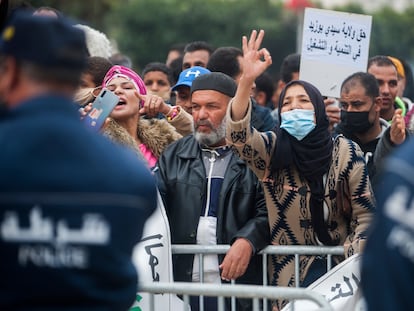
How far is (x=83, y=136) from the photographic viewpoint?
3904 millimetres

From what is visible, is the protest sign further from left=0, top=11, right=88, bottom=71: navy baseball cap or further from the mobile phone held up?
left=0, top=11, right=88, bottom=71: navy baseball cap

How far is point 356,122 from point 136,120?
67.3 inches

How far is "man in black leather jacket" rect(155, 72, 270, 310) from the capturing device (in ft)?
23.3

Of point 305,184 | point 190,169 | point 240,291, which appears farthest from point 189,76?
point 240,291

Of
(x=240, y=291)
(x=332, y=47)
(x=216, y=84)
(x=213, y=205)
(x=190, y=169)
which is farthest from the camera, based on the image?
(x=332, y=47)

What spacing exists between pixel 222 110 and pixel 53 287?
13.0ft

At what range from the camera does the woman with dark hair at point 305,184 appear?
279 inches

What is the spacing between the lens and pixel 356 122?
8.54 metres

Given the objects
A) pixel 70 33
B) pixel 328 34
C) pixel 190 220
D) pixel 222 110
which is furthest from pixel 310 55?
pixel 70 33

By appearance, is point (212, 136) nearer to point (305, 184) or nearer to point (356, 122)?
point (305, 184)

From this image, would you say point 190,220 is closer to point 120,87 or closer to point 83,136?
point 120,87

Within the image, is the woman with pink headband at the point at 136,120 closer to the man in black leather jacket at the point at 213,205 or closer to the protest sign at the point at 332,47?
the man in black leather jacket at the point at 213,205

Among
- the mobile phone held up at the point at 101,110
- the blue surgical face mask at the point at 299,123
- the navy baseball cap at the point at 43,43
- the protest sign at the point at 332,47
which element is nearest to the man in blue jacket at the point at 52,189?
the navy baseball cap at the point at 43,43

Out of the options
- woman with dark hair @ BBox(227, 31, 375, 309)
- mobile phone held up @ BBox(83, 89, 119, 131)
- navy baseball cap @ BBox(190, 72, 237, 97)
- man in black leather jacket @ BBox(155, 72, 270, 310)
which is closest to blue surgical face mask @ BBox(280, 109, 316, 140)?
woman with dark hair @ BBox(227, 31, 375, 309)
